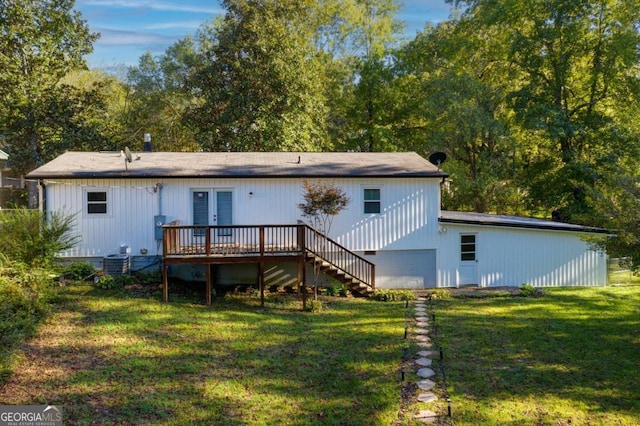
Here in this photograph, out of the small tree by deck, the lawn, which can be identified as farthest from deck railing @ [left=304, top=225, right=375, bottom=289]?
the lawn

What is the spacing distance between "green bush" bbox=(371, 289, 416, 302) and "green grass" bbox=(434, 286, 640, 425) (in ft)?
3.15

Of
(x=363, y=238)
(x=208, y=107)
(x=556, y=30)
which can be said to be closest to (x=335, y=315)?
(x=363, y=238)

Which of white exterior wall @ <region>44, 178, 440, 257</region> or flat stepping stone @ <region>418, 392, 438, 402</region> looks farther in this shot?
white exterior wall @ <region>44, 178, 440, 257</region>

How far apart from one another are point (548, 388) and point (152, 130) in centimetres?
3111

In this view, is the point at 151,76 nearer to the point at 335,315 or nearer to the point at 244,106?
the point at 244,106

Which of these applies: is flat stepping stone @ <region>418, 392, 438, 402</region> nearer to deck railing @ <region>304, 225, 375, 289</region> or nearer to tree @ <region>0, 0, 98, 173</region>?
deck railing @ <region>304, 225, 375, 289</region>

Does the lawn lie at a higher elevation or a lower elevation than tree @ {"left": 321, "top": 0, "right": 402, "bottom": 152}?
lower

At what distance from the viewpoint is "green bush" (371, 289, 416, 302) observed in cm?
1302

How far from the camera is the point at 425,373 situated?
7.57m

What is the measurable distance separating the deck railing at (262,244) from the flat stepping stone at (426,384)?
17.9ft

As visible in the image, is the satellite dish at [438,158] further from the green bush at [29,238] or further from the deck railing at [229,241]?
the green bush at [29,238]

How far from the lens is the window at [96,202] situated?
1302 cm

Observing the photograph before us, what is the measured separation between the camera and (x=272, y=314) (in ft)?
37.0

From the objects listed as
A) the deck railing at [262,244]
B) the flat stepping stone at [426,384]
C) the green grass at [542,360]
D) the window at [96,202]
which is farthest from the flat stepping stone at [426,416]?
the window at [96,202]
